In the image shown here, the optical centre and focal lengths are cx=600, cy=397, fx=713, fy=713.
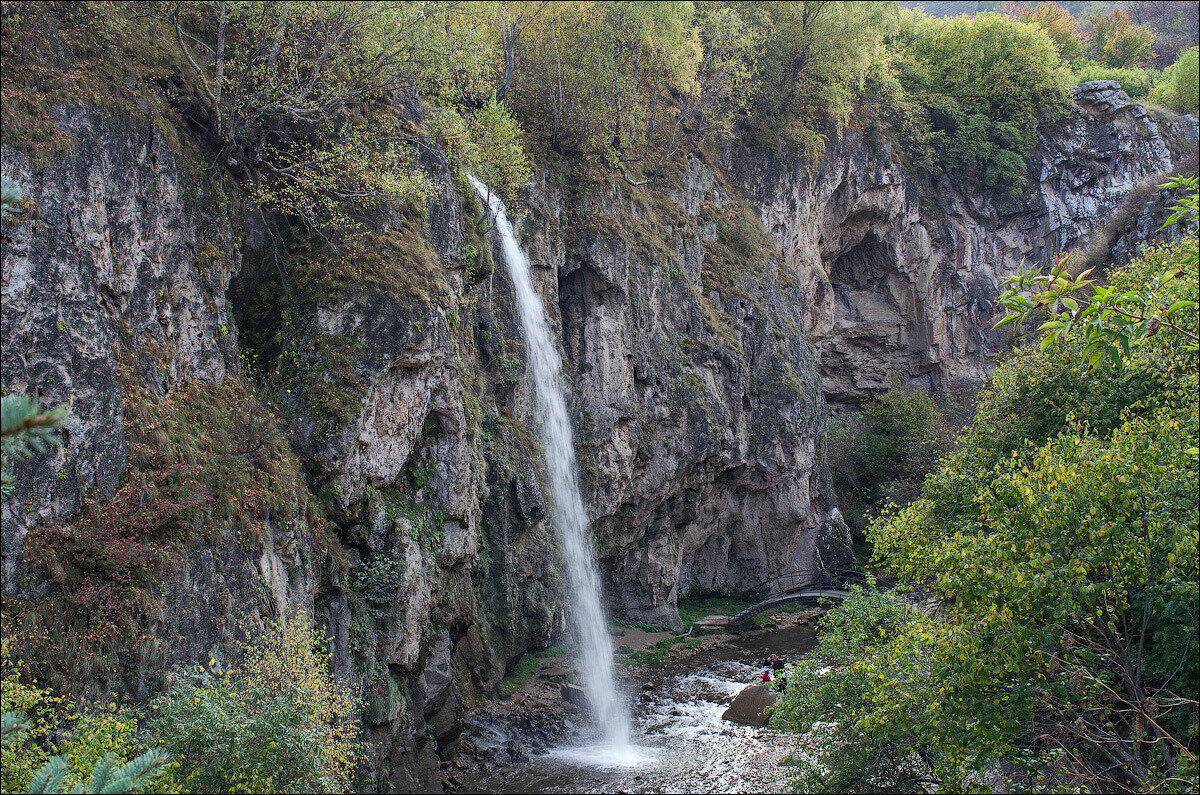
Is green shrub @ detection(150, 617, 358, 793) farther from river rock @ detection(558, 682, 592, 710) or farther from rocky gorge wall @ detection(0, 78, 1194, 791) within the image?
river rock @ detection(558, 682, 592, 710)

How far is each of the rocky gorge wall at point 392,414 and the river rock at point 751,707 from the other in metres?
5.95

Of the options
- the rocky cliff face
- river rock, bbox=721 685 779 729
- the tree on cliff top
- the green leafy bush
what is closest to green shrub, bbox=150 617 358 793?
the green leafy bush

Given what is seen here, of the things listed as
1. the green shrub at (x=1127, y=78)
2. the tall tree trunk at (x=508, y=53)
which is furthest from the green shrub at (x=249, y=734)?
the green shrub at (x=1127, y=78)

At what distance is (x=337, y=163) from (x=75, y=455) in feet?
28.9

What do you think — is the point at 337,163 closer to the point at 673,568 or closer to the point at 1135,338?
the point at 1135,338

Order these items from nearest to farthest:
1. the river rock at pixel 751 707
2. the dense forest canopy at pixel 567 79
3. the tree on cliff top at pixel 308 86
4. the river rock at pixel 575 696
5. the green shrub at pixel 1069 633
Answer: the green shrub at pixel 1069 633, the dense forest canopy at pixel 567 79, the tree on cliff top at pixel 308 86, the river rock at pixel 575 696, the river rock at pixel 751 707

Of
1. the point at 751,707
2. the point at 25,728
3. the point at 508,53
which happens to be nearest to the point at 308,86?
the point at 508,53

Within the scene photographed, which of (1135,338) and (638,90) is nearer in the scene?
(1135,338)

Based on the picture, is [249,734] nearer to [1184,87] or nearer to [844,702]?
[844,702]

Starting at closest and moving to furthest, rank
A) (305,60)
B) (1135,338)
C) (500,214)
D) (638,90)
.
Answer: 1. (1135,338)
2. (305,60)
3. (500,214)
4. (638,90)

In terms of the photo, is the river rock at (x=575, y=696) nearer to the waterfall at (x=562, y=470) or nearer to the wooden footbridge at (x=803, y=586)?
the waterfall at (x=562, y=470)

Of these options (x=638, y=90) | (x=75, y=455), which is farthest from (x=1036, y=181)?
(x=75, y=455)

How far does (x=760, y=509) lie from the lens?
35.3 m

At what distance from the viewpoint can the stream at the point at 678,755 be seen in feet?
53.8
